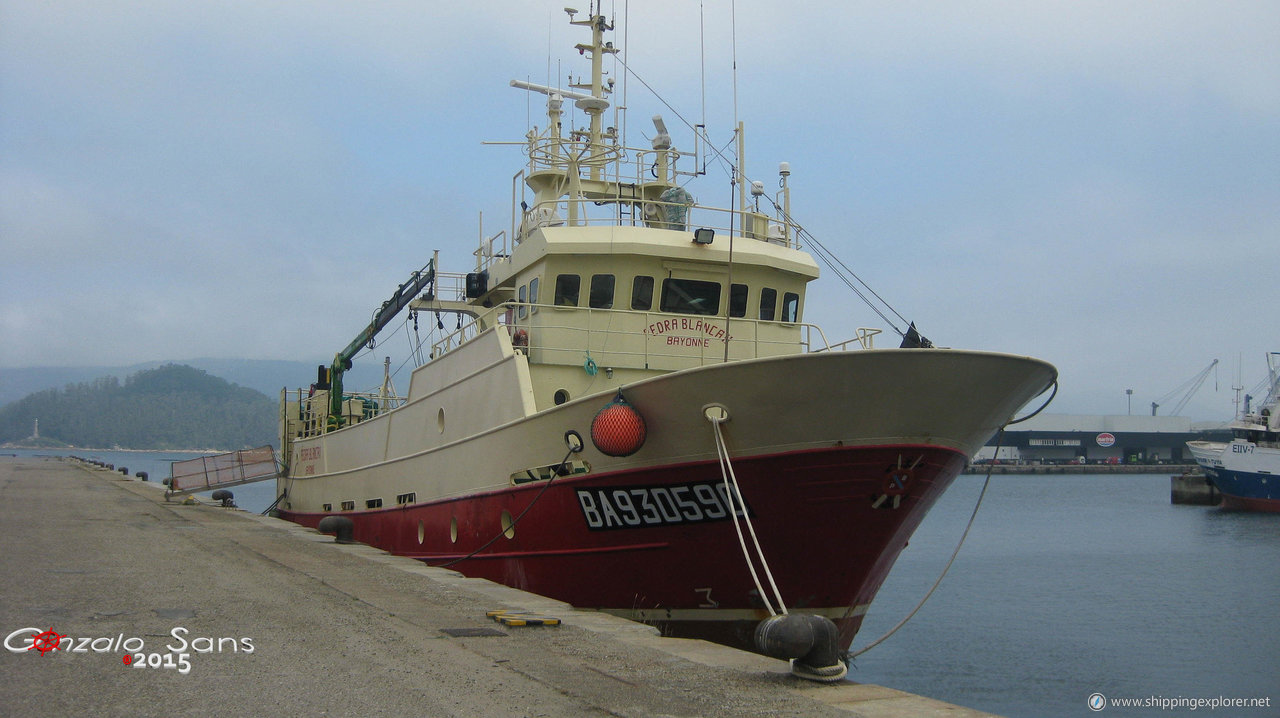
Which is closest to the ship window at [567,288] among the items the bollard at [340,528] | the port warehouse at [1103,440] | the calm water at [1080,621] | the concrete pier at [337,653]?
the concrete pier at [337,653]

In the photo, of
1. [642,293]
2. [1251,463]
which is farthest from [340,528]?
[1251,463]

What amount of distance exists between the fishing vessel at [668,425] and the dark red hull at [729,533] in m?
0.02

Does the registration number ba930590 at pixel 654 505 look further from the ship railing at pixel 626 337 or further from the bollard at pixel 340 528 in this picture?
the bollard at pixel 340 528

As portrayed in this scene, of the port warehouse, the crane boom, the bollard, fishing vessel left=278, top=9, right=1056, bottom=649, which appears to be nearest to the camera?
fishing vessel left=278, top=9, right=1056, bottom=649

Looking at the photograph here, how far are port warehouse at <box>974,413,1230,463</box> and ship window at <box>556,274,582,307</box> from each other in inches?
4074

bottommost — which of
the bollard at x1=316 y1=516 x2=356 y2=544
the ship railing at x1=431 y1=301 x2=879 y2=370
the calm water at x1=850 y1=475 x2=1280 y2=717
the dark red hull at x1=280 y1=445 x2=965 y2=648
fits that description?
the calm water at x1=850 y1=475 x2=1280 y2=717

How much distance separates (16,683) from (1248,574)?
28637 millimetres

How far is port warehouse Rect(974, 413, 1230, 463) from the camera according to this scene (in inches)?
4281

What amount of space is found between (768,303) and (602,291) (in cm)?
220

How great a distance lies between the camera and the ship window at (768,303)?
42.7 feet

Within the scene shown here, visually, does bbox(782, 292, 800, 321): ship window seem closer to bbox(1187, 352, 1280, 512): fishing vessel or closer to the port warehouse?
bbox(1187, 352, 1280, 512): fishing vessel

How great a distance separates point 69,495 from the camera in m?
24.2

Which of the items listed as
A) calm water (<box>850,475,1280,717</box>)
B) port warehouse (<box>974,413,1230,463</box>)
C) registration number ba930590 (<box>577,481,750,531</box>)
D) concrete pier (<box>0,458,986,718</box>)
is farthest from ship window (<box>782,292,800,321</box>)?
port warehouse (<box>974,413,1230,463</box>)

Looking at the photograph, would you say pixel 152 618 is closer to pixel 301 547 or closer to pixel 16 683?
pixel 16 683
